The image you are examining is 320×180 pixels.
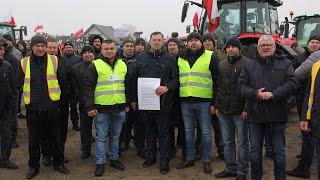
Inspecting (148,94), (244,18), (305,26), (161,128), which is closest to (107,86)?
(148,94)

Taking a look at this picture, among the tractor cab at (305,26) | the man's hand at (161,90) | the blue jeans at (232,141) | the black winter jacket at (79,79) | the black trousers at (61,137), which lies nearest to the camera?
the blue jeans at (232,141)

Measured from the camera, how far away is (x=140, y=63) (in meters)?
4.91

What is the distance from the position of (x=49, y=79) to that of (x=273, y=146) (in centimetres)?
301

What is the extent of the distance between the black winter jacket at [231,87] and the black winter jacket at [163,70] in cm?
73

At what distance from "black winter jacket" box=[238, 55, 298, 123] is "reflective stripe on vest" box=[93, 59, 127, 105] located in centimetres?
178

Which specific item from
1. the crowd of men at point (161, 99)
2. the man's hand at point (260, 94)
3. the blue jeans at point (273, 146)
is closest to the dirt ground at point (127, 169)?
the crowd of men at point (161, 99)

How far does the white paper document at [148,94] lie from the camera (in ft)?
15.8

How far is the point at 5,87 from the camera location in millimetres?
4938

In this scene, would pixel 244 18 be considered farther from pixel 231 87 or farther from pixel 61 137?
pixel 61 137

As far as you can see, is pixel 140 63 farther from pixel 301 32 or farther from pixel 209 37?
pixel 301 32

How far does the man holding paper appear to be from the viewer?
481 centimetres

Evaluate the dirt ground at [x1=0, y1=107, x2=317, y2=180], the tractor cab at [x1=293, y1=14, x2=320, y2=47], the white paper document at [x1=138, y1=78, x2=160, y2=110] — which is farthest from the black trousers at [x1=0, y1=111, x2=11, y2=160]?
the tractor cab at [x1=293, y1=14, x2=320, y2=47]

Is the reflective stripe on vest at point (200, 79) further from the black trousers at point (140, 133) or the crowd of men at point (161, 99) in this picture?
the black trousers at point (140, 133)

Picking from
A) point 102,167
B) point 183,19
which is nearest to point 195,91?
point 102,167
